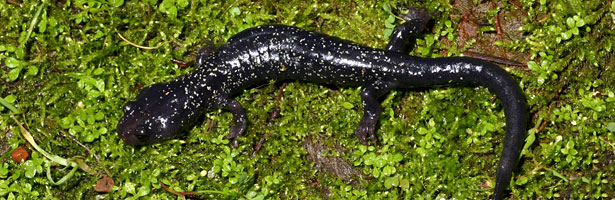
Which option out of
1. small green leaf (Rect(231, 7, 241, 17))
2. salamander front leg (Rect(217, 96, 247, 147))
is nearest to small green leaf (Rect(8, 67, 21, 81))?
salamander front leg (Rect(217, 96, 247, 147))

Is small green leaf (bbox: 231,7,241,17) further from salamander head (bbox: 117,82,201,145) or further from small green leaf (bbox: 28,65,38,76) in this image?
small green leaf (bbox: 28,65,38,76)

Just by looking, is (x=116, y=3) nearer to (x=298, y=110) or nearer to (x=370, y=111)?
(x=298, y=110)

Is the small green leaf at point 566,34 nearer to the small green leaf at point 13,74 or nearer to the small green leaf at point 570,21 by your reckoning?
the small green leaf at point 570,21

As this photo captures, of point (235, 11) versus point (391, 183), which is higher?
point (235, 11)

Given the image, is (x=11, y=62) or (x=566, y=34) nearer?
(x=566, y=34)

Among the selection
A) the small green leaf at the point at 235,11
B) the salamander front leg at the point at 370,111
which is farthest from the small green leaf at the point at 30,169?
the salamander front leg at the point at 370,111

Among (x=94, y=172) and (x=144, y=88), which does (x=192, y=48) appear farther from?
(x=94, y=172)

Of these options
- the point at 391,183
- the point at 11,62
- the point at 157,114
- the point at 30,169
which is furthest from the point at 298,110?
the point at 11,62
